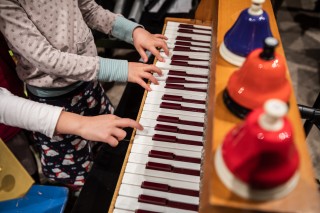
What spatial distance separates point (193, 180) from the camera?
0.97 metres

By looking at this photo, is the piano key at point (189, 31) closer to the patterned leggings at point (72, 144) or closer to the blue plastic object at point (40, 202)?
the patterned leggings at point (72, 144)

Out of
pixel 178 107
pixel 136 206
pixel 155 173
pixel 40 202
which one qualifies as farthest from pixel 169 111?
pixel 40 202

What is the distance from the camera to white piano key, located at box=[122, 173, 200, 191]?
0.96 m

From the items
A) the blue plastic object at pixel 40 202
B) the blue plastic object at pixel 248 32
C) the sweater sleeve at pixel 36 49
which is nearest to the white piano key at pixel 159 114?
the sweater sleeve at pixel 36 49

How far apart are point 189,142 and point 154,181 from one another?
18 cm

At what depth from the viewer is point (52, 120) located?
0.94m

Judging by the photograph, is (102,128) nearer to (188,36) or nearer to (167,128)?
(167,128)

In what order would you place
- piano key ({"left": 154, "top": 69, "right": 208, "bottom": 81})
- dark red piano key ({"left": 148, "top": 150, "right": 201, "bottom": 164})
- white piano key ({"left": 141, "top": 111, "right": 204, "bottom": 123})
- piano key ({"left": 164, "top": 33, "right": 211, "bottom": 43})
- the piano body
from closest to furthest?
the piano body
dark red piano key ({"left": 148, "top": 150, "right": 201, "bottom": 164})
white piano key ({"left": 141, "top": 111, "right": 204, "bottom": 123})
piano key ({"left": 154, "top": 69, "right": 208, "bottom": 81})
piano key ({"left": 164, "top": 33, "right": 211, "bottom": 43})

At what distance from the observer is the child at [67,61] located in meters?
0.97

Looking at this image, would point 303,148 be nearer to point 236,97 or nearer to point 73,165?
point 236,97

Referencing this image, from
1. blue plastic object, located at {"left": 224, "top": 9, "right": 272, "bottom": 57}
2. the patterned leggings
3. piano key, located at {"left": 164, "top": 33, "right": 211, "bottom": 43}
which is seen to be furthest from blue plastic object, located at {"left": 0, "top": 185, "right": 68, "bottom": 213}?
blue plastic object, located at {"left": 224, "top": 9, "right": 272, "bottom": 57}

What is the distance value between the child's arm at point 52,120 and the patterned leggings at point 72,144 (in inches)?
10.2

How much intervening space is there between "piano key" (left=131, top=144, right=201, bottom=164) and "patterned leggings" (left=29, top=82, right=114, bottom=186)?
372 millimetres

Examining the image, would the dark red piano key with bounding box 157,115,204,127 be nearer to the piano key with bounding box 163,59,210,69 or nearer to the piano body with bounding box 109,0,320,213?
the piano body with bounding box 109,0,320,213
